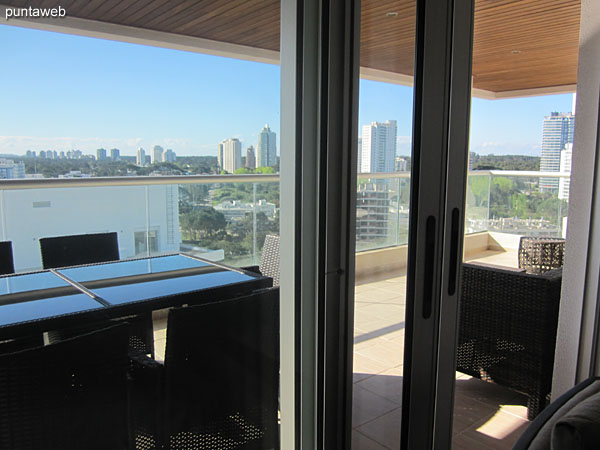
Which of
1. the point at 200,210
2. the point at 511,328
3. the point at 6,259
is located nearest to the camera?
the point at 6,259

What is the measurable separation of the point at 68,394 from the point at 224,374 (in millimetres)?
588

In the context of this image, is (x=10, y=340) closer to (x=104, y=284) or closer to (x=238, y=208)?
(x=104, y=284)

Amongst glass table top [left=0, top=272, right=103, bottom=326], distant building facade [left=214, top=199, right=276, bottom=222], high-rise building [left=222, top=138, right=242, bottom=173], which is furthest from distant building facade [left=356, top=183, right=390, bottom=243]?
glass table top [left=0, top=272, right=103, bottom=326]

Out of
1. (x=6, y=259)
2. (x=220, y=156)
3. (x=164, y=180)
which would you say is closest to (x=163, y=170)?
(x=164, y=180)

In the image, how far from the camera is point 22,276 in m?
1.57

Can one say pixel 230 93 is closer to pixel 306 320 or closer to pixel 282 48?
pixel 282 48

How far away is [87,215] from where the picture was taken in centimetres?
173

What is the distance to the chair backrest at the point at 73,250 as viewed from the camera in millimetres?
1644

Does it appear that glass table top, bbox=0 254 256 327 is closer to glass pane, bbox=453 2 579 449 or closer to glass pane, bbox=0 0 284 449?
glass pane, bbox=0 0 284 449

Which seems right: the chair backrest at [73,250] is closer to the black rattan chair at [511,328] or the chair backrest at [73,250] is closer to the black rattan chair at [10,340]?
the black rattan chair at [10,340]

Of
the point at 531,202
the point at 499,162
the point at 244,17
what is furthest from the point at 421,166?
the point at 244,17

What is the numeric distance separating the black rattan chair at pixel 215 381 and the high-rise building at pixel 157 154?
56 centimetres

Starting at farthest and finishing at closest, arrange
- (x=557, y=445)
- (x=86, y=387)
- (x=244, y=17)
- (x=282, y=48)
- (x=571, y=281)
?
(x=244, y=17) → (x=571, y=281) → (x=282, y=48) → (x=86, y=387) → (x=557, y=445)

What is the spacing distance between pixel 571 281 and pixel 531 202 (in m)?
0.47
